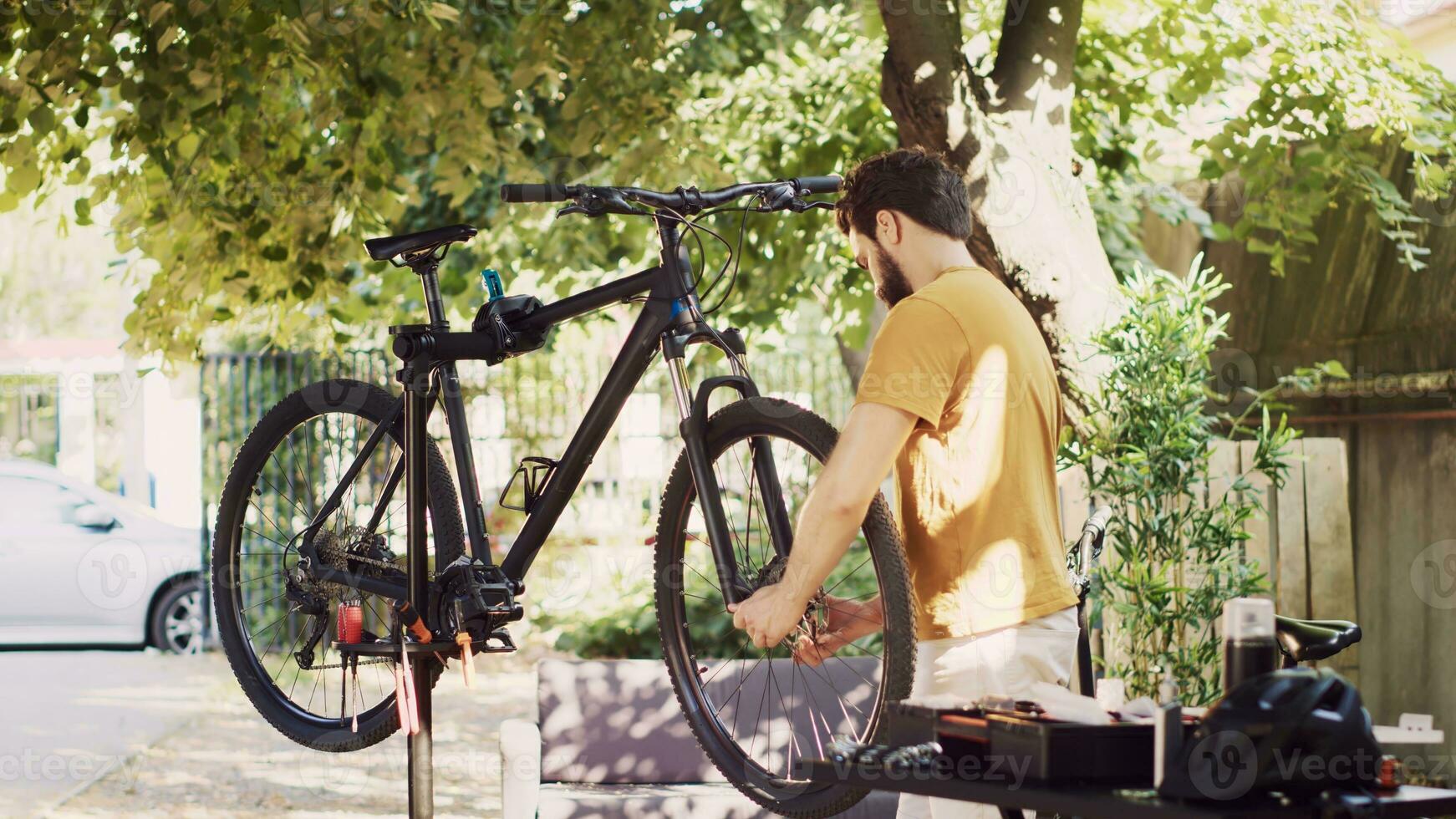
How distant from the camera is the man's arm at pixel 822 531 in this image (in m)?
1.89

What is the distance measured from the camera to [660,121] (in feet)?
16.5

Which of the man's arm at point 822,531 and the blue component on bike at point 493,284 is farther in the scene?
the blue component on bike at point 493,284

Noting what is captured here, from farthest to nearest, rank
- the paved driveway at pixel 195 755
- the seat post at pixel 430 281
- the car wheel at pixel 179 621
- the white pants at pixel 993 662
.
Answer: the car wheel at pixel 179 621 < the paved driveway at pixel 195 755 < the seat post at pixel 430 281 < the white pants at pixel 993 662

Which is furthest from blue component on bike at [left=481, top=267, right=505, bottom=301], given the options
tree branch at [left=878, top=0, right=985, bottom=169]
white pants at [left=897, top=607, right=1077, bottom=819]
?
tree branch at [left=878, top=0, right=985, bottom=169]

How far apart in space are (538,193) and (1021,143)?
2437 millimetres

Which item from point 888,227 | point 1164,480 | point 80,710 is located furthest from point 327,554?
point 80,710

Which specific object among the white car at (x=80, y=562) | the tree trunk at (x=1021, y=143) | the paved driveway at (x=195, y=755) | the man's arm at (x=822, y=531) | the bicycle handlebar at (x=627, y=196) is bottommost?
the paved driveway at (x=195, y=755)

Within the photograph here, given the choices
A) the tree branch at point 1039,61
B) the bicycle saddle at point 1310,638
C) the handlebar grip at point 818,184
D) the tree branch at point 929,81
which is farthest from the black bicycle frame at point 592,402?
the tree branch at point 1039,61

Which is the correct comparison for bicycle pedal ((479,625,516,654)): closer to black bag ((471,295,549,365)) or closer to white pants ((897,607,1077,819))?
black bag ((471,295,549,365))

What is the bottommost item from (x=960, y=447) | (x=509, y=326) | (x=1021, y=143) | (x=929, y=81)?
(x=960, y=447)

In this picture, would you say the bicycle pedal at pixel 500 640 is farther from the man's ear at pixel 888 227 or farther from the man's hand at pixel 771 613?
the man's ear at pixel 888 227

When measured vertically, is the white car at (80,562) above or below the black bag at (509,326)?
below

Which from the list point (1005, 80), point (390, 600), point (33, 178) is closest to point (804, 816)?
point (390, 600)

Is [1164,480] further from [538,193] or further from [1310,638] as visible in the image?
[538,193]
